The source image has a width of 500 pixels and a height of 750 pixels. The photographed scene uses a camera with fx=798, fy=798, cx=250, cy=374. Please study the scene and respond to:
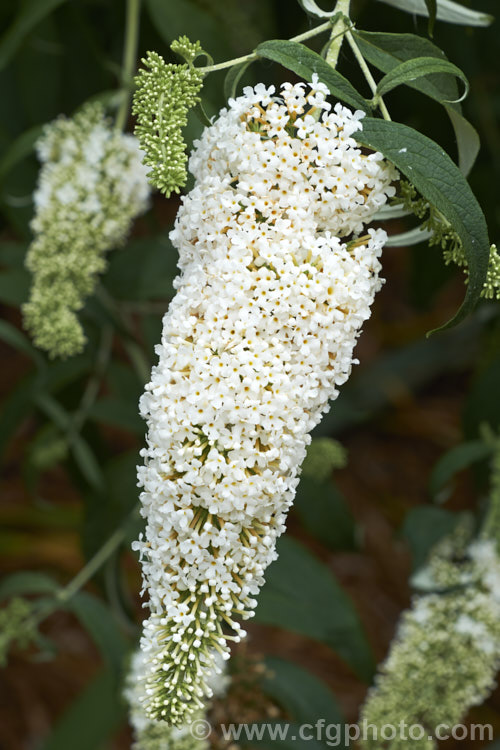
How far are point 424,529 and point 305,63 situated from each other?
110 centimetres

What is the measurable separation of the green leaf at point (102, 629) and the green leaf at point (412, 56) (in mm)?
976

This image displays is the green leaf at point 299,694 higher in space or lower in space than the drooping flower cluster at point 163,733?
higher

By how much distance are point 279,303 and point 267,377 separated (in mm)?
68

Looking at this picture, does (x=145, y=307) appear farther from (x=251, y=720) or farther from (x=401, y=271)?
(x=401, y=271)

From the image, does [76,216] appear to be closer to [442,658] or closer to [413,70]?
[413,70]

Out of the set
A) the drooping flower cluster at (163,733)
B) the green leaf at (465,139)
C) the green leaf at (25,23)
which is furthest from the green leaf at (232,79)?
the drooping flower cluster at (163,733)

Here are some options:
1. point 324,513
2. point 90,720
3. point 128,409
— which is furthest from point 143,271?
point 90,720

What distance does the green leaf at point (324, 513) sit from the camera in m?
1.65

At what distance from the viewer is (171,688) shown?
761 millimetres

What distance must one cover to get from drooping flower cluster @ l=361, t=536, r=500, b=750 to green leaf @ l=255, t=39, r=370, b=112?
3.08ft

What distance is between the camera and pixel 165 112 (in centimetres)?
74

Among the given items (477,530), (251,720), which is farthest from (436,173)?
(477,530)

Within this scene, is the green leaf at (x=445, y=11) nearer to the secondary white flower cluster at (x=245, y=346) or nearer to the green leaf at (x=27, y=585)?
the secondary white flower cluster at (x=245, y=346)

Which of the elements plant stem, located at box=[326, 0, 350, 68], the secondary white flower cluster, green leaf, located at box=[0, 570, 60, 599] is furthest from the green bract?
green leaf, located at box=[0, 570, 60, 599]
